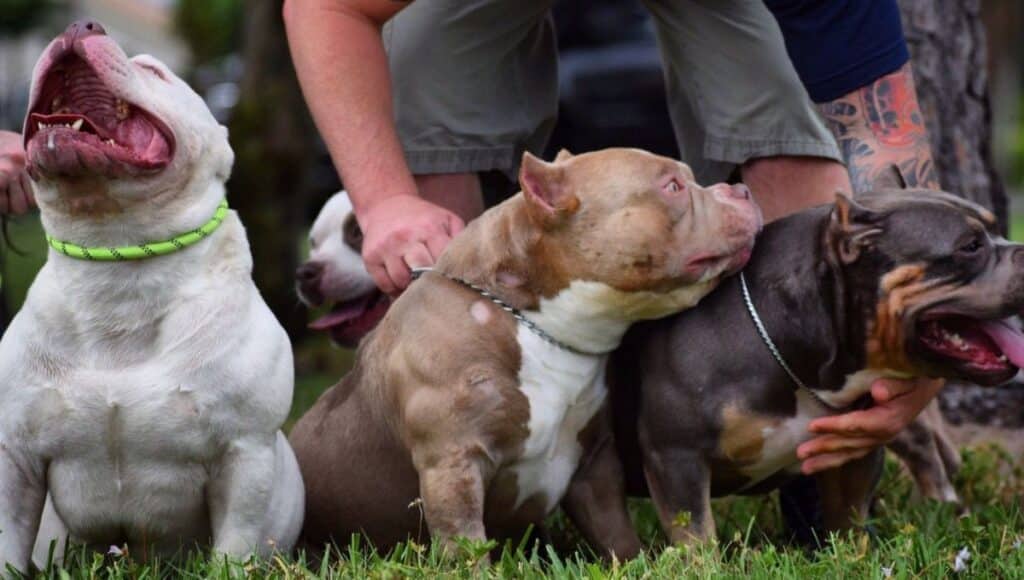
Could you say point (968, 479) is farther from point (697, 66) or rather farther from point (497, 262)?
point (497, 262)

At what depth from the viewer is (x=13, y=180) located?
4.22 metres

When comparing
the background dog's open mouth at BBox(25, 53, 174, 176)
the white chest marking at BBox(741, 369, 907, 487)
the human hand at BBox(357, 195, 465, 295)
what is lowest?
the white chest marking at BBox(741, 369, 907, 487)

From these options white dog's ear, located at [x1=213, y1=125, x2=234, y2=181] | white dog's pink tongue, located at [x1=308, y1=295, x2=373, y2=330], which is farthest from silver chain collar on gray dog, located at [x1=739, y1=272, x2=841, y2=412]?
white dog's pink tongue, located at [x1=308, y1=295, x2=373, y2=330]

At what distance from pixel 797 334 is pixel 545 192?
28.3 inches

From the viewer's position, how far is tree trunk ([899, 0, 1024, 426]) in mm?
5797

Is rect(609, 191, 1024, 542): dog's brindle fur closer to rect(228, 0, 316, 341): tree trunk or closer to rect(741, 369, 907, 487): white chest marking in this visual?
rect(741, 369, 907, 487): white chest marking

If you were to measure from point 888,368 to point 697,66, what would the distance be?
A: 133 centimetres

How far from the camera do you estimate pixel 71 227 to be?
371 cm

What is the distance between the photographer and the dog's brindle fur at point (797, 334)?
3.77m

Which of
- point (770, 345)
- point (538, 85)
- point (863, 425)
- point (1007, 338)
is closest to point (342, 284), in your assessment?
point (538, 85)

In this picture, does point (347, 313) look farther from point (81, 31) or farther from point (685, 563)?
point (685, 563)

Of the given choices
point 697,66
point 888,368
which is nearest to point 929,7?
point 697,66

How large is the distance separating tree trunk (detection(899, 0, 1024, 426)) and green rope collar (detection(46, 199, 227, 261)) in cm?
308

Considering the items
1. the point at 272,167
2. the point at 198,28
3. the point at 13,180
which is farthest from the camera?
the point at 198,28
